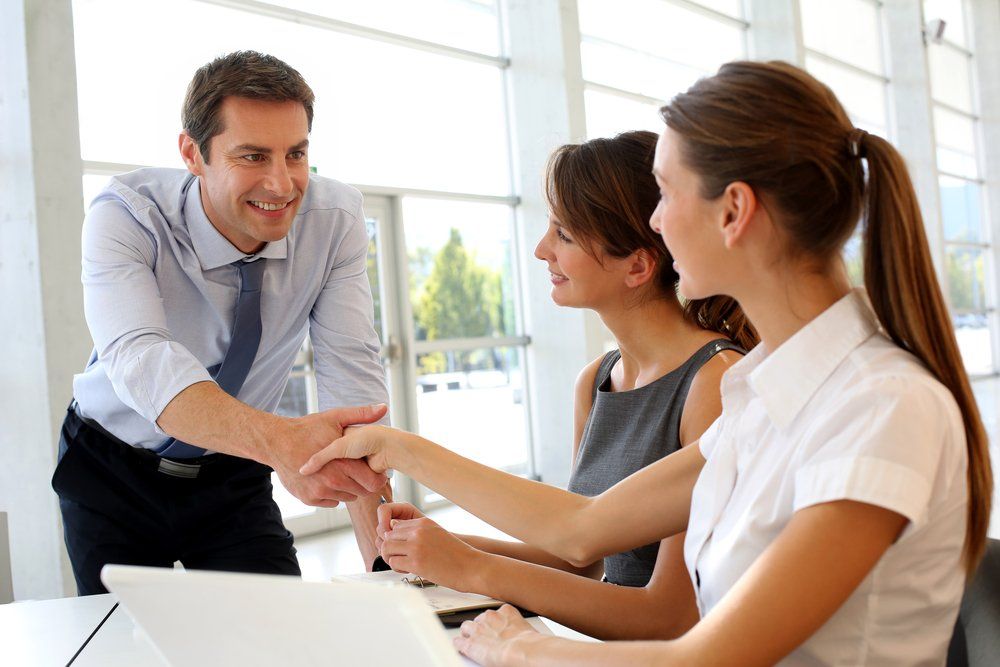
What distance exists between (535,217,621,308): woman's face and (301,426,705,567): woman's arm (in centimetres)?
44

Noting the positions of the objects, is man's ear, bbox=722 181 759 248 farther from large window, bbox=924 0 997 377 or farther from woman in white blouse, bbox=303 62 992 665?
large window, bbox=924 0 997 377

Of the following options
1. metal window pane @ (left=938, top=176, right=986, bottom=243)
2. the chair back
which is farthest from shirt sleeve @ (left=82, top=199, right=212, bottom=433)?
metal window pane @ (left=938, top=176, right=986, bottom=243)

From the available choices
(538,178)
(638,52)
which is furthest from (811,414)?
(638,52)

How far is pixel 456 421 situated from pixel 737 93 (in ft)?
16.6

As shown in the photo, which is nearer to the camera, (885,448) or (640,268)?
(885,448)

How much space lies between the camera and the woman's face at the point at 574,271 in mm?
1818

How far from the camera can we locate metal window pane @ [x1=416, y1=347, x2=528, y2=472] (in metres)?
5.88

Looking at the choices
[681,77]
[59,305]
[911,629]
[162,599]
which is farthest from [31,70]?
[681,77]

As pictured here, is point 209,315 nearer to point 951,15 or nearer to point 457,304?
point 457,304

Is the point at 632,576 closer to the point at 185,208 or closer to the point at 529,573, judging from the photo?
the point at 529,573

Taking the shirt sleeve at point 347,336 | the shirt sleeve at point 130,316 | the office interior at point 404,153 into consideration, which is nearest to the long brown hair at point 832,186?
the shirt sleeve at point 130,316

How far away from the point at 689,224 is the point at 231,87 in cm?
126

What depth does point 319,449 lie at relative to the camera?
5.89 ft

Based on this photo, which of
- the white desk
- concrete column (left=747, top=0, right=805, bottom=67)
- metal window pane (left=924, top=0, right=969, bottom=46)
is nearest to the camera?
the white desk
